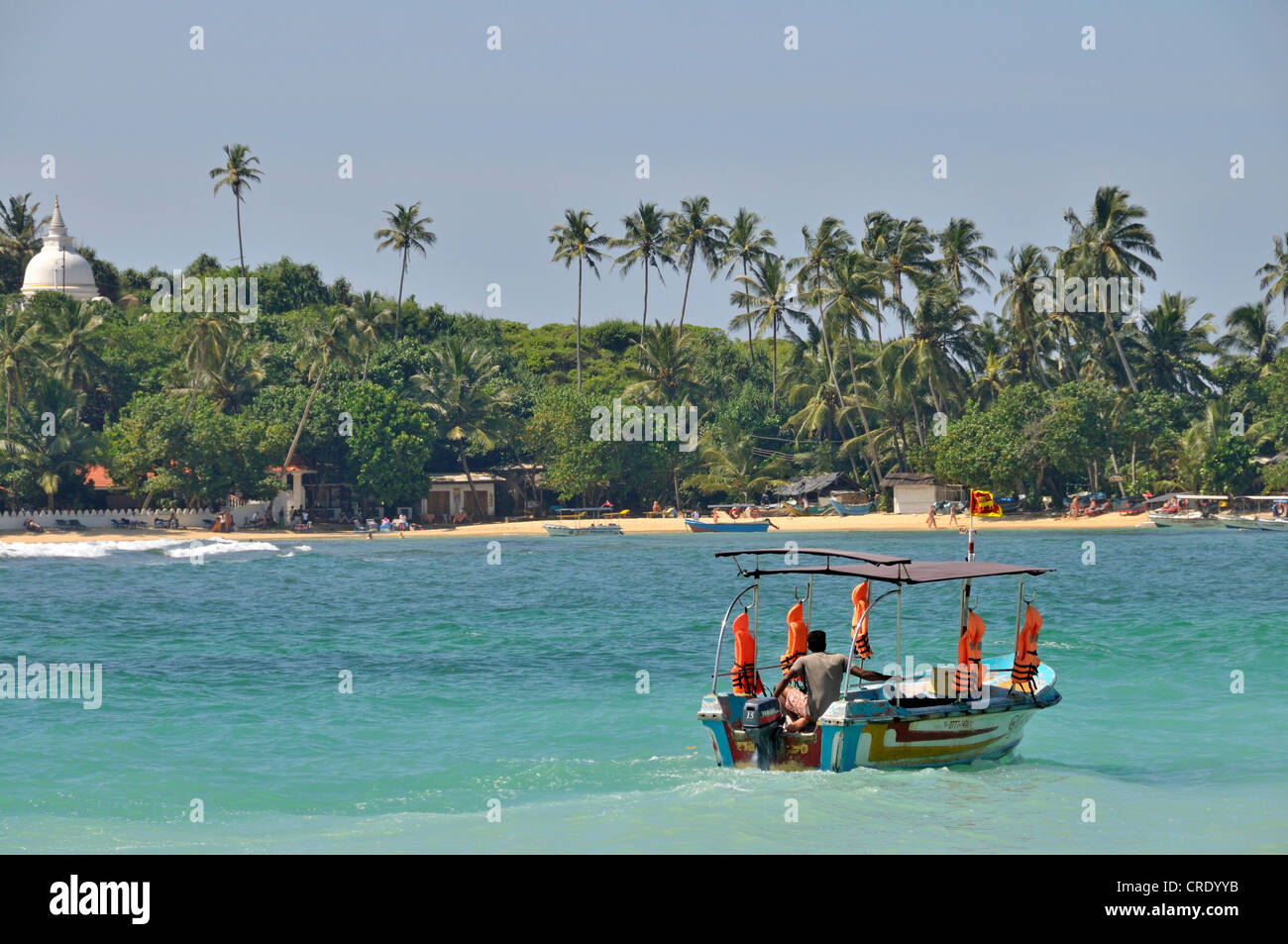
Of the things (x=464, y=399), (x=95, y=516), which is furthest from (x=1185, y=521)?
(x=95, y=516)

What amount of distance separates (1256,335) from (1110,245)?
566 inches

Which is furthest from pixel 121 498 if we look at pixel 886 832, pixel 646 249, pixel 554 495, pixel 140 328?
pixel 886 832

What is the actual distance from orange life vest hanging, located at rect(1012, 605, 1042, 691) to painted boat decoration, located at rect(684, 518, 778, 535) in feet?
160

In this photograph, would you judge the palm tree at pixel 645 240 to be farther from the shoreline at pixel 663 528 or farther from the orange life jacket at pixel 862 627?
the orange life jacket at pixel 862 627

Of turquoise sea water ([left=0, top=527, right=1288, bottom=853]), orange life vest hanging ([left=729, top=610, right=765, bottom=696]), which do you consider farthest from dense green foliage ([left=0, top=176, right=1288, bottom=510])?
orange life vest hanging ([left=729, top=610, right=765, bottom=696])

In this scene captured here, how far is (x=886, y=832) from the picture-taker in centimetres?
1231

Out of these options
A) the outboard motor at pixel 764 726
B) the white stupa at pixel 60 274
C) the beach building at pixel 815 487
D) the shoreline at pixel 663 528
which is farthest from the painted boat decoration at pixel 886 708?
the white stupa at pixel 60 274

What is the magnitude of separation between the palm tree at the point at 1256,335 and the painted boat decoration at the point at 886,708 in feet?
227

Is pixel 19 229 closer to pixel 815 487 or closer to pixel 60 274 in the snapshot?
pixel 60 274

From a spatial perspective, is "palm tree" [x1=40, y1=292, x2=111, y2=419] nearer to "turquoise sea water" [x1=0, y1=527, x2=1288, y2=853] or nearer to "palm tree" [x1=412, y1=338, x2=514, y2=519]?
"palm tree" [x1=412, y1=338, x2=514, y2=519]

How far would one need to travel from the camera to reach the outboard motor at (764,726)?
45.0 feet

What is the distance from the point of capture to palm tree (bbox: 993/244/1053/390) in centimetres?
7038

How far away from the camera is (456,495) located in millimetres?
71250
